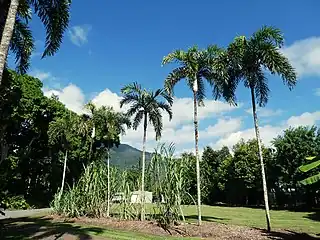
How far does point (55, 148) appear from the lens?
136 feet

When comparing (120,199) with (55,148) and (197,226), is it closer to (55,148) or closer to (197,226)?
Result: (197,226)

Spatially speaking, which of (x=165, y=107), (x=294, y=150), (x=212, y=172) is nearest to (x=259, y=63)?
(x=165, y=107)

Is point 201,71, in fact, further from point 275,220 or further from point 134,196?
point 275,220

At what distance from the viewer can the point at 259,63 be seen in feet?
59.6

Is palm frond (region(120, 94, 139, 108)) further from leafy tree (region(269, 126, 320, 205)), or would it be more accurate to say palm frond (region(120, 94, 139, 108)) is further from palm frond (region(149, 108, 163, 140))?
leafy tree (region(269, 126, 320, 205))

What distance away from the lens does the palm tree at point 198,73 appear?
19078 millimetres

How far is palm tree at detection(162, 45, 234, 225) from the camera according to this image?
1908cm

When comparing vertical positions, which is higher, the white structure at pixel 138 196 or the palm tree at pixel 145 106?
the palm tree at pixel 145 106

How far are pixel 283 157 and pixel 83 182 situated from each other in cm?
2424

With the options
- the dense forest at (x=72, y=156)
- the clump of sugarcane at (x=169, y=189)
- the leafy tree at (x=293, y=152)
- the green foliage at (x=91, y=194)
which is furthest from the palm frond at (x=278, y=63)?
the leafy tree at (x=293, y=152)

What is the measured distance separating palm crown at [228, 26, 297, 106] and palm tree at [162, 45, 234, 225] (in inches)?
35.4

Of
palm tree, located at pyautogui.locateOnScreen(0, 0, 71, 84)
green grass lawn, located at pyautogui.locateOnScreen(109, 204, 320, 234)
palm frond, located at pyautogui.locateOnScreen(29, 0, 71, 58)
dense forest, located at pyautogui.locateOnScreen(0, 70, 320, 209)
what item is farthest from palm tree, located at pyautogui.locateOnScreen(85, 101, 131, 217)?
palm frond, located at pyautogui.locateOnScreen(29, 0, 71, 58)

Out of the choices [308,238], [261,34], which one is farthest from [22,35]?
[308,238]

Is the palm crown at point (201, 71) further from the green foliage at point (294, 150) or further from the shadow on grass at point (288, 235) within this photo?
the green foliage at point (294, 150)
